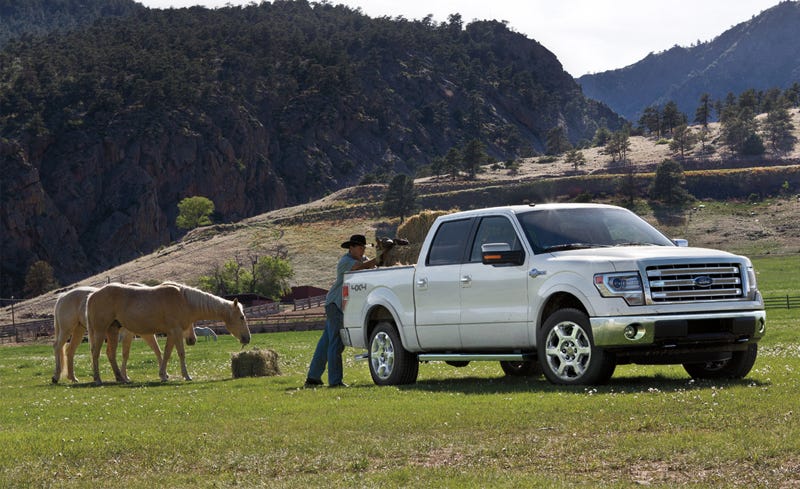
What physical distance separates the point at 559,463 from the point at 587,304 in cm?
459

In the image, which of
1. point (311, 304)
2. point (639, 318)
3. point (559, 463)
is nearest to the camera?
point (559, 463)

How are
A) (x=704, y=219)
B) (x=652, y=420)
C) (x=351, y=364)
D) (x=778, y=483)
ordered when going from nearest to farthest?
1. (x=778, y=483)
2. (x=652, y=420)
3. (x=351, y=364)
4. (x=704, y=219)

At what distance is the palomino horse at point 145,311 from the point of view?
21688 millimetres

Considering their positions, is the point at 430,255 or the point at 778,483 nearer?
the point at 778,483

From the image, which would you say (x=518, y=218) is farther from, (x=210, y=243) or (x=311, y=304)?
(x=210, y=243)

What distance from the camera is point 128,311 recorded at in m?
21.7

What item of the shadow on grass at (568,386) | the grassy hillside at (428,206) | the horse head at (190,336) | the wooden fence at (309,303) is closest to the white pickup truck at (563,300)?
the shadow on grass at (568,386)

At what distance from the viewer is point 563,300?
13.3 metres

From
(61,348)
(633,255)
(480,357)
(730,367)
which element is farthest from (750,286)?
(61,348)

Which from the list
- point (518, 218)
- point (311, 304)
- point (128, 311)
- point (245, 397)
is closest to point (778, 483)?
point (518, 218)

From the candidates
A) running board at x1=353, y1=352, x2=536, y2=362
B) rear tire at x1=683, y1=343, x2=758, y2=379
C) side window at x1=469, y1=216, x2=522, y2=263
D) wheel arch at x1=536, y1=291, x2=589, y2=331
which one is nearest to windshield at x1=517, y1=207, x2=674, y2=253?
side window at x1=469, y1=216, x2=522, y2=263

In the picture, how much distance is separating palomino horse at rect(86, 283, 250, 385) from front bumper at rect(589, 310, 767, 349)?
11.7m

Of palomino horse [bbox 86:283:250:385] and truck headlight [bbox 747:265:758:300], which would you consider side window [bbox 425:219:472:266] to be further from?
palomino horse [bbox 86:283:250:385]

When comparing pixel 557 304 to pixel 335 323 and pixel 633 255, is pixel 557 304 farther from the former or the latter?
pixel 335 323
